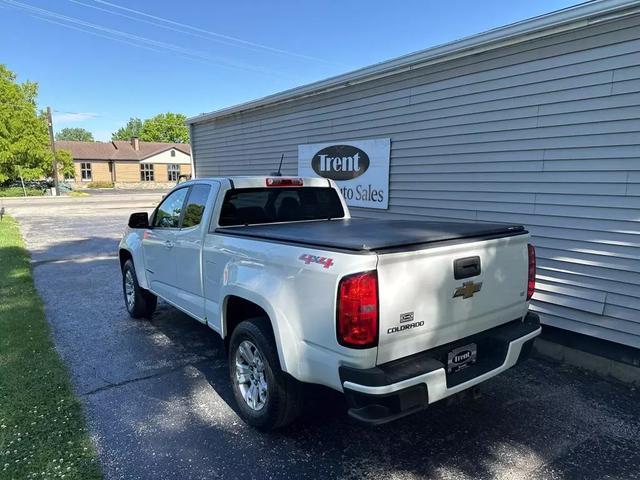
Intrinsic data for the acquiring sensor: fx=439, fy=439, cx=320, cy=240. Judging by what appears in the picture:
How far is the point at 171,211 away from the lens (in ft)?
15.8

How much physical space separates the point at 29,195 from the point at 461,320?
40949mm

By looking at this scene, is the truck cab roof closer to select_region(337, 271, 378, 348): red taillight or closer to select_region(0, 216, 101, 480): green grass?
select_region(337, 271, 378, 348): red taillight

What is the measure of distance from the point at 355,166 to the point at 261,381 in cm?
468

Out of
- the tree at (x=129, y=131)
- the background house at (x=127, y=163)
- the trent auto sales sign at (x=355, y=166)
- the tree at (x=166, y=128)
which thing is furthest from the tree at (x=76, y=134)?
the trent auto sales sign at (x=355, y=166)

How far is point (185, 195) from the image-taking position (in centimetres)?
463

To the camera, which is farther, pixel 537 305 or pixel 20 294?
pixel 20 294

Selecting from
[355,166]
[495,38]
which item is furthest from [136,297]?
[495,38]

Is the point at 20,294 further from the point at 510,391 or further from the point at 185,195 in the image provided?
the point at 510,391

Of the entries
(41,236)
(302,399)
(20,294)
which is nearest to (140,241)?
(20,294)

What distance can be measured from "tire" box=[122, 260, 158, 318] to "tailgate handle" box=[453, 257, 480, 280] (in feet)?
13.8

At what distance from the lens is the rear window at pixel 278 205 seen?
4.08 m

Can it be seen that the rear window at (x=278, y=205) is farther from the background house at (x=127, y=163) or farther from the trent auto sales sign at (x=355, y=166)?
the background house at (x=127, y=163)

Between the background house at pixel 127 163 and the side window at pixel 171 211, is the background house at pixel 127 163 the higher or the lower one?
the higher one

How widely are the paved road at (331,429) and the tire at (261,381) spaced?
0.43ft
